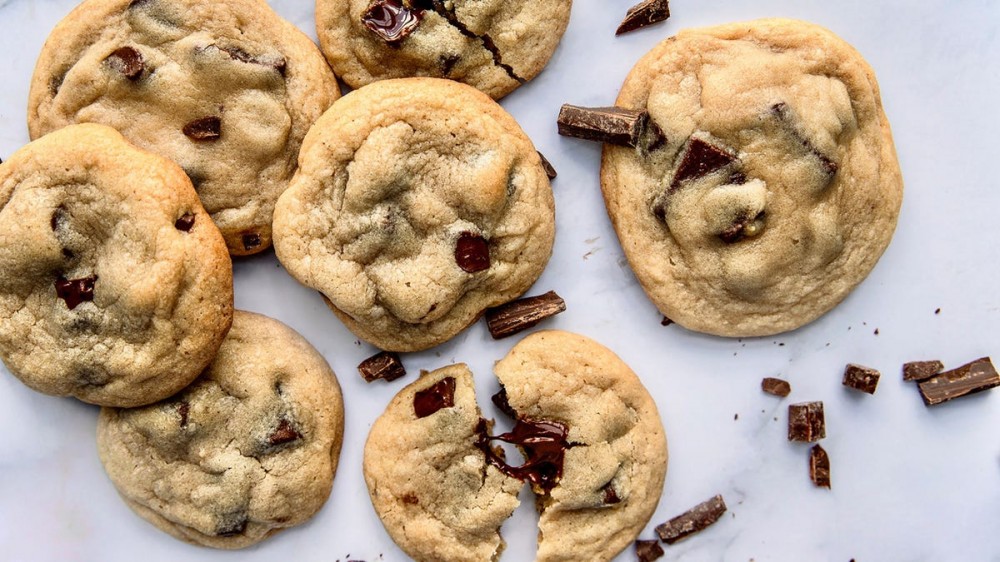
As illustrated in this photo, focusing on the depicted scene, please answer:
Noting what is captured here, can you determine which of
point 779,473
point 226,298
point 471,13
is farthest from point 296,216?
point 779,473

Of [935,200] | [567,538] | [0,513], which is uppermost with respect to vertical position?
[935,200]

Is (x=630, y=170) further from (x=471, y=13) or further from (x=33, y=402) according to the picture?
(x=33, y=402)

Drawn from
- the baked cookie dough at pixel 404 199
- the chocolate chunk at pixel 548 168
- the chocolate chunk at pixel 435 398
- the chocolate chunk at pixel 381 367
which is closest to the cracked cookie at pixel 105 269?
the baked cookie dough at pixel 404 199

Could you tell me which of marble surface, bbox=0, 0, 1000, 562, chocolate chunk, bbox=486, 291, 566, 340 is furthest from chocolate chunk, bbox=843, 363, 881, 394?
chocolate chunk, bbox=486, 291, 566, 340

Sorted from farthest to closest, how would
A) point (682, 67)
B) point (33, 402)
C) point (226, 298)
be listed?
point (33, 402) → point (682, 67) → point (226, 298)

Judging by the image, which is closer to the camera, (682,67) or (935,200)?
(682,67)

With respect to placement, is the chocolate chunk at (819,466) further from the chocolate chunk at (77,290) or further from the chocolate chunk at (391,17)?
the chocolate chunk at (77,290)
